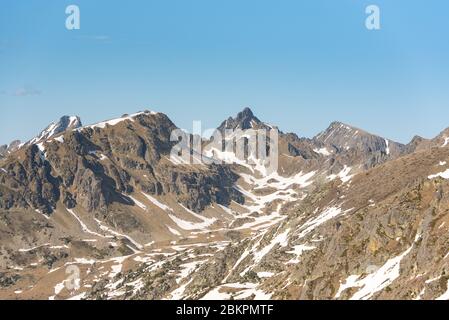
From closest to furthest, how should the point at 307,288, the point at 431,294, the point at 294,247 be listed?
the point at 431,294, the point at 307,288, the point at 294,247

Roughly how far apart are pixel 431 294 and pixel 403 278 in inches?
721

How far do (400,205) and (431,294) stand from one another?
5315cm

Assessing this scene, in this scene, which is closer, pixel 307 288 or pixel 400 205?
pixel 307 288

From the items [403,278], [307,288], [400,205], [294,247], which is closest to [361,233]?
[400,205]

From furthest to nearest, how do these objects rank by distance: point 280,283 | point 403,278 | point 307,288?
point 280,283 → point 307,288 → point 403,278
